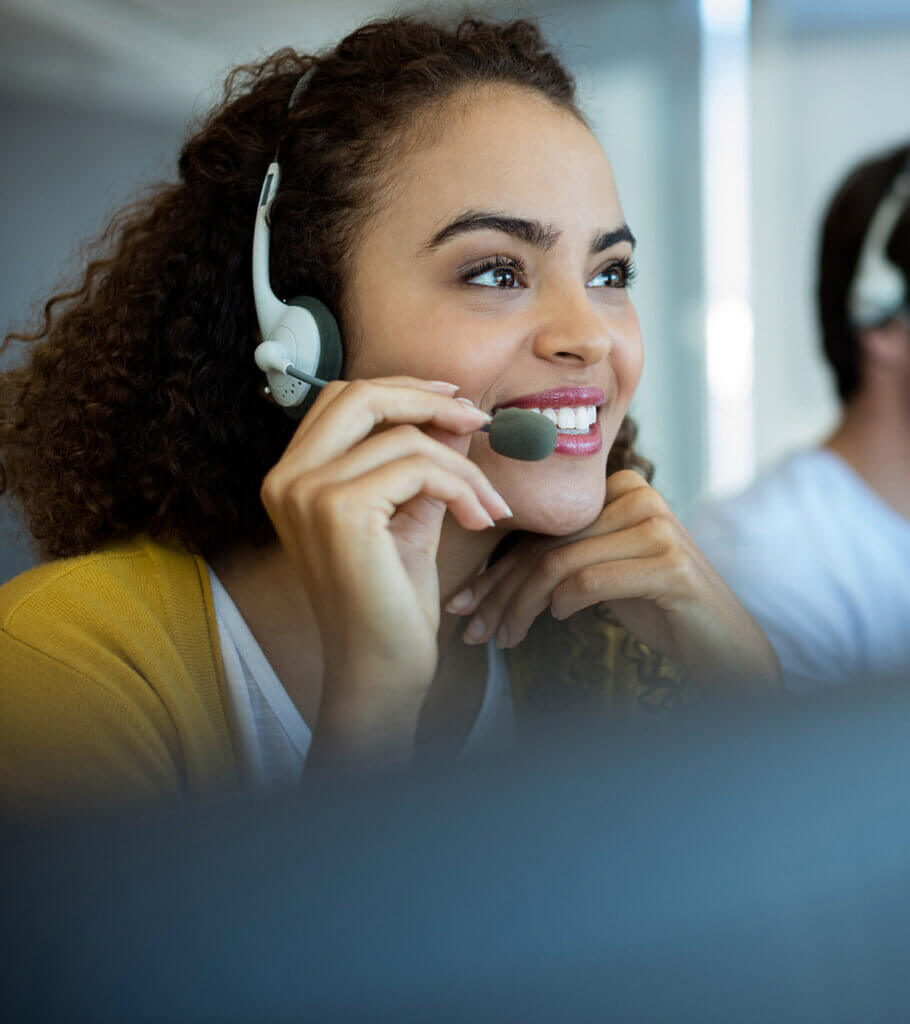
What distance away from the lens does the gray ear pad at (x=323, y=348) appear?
34.8 inches

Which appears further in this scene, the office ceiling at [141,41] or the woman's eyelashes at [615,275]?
the office ceiling at [141,41]

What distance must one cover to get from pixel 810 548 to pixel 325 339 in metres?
0.91

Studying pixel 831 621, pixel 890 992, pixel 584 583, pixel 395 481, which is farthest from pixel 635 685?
pixel 890 992

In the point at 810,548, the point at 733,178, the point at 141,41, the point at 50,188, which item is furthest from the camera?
the point at 733,178

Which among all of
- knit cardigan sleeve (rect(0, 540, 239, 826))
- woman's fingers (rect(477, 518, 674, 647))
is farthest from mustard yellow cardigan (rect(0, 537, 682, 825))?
woman's fingers (rect(477, 518, 674, 647))

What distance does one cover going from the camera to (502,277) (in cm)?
90

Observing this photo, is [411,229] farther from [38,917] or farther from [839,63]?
[839,63]

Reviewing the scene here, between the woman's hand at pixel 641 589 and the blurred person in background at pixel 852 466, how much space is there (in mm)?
371

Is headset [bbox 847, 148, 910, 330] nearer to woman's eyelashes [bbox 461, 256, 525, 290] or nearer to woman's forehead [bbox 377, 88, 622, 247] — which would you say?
woman's forehead [bbox 377, 88, 622, 247]

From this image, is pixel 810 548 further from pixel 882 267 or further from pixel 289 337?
pixel 289 337

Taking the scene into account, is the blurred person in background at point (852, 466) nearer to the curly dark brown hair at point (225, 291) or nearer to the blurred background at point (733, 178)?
the curly dark brown hair at point (225, 291)

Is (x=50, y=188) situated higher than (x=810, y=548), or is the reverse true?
(x=50, y=188)

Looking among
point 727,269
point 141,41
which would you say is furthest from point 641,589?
point 727,269

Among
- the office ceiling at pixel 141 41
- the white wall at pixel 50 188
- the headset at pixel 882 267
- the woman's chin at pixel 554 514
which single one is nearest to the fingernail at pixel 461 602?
the woman's chin at pixel 554 514
